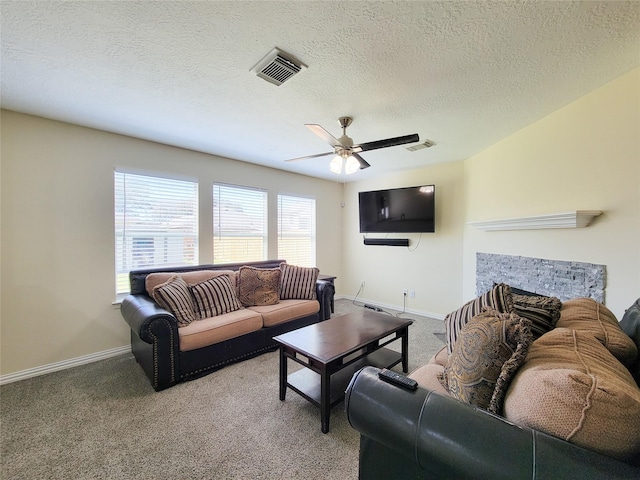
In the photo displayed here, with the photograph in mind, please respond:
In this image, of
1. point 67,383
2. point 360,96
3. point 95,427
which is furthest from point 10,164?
point 360,96

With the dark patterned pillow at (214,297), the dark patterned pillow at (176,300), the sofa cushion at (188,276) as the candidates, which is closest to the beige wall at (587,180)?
the dark patterned pillow at (214,297)

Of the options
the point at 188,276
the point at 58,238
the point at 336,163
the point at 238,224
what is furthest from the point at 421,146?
the point at 58,238

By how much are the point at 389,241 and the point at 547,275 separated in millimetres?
2510

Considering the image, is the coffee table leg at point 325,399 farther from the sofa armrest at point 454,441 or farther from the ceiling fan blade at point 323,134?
the ceiling fan blade at point 323,134

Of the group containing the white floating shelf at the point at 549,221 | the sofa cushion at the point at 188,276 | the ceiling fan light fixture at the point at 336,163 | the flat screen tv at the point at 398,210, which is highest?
the ceiling fan light fixture at the point at 336,163

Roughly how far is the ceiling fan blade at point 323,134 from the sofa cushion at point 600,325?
6.41 ft

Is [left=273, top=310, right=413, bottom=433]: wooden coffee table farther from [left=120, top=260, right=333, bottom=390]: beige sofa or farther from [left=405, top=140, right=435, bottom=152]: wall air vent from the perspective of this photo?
[left=405, top=140, right=435, bottom=152]: wall air vent

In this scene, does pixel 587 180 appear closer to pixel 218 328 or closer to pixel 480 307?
pixel 480 307

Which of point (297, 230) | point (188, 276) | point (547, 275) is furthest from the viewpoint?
point (297, 230)

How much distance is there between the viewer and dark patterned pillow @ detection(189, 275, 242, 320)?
282 centimetres

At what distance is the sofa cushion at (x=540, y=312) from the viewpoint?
1422 millimetres

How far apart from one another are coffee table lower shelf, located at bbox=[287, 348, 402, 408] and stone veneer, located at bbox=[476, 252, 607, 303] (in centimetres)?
150

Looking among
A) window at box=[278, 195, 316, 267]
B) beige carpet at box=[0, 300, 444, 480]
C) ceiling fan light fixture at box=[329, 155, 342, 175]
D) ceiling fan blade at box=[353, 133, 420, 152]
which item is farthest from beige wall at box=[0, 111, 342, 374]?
ceiling fan blade at box=[353, 133, 420, 152]

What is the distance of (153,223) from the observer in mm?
3258
